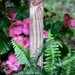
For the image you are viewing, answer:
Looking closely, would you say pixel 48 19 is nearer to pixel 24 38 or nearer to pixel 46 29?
pixel 46 29

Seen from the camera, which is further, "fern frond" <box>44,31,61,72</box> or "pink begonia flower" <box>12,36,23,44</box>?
"pink begonia flower" <box>12,36,23,44</box>

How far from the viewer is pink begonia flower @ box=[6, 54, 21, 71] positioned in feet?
8.52

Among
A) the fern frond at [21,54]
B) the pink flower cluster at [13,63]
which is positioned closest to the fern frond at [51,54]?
the fern frond at [21,54]

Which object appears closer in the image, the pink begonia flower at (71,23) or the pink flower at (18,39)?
the pink flower at (18,39)

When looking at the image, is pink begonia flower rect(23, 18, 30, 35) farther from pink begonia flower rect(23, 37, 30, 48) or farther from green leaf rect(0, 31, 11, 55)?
green leaf rect(0, 31, 11, 55)

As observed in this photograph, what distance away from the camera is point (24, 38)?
258cm

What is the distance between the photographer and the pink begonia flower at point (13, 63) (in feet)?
8.52

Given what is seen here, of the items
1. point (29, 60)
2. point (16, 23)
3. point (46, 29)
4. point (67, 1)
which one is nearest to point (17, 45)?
point (29, 60)

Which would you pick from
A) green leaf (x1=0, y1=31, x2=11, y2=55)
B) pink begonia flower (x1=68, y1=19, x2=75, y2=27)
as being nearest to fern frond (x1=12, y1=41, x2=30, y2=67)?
green leaf (x1=0, y1=31, x2=11, y2=55)

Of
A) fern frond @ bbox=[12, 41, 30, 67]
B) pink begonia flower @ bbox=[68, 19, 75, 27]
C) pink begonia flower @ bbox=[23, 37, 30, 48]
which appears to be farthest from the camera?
pink begonia flower @ bbox=[68, 19, 75, 27]

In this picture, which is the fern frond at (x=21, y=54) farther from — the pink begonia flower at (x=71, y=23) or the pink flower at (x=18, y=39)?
the pink begonia flower at (x=71, y=23)

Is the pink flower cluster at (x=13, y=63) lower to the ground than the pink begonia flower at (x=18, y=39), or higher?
lower

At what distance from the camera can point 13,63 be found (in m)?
2.61

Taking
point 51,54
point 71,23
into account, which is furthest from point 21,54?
point 71,23
